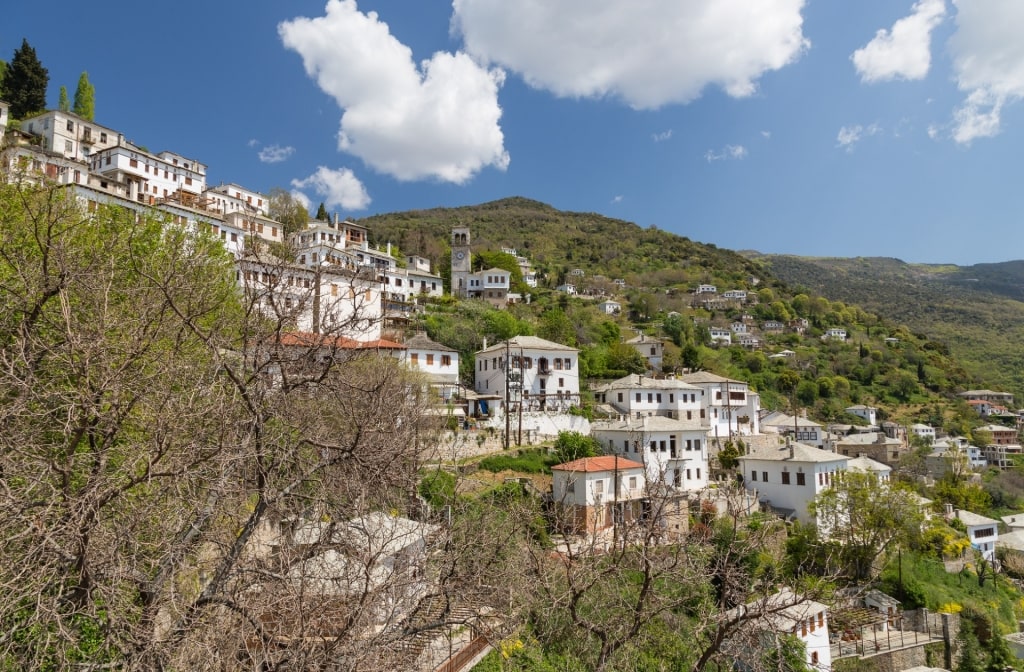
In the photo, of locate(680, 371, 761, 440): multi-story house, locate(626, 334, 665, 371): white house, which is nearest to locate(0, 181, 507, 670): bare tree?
locate(680, 371, 761, 440): multi-story house

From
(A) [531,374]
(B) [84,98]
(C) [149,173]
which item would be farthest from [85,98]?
(A) [531,374]

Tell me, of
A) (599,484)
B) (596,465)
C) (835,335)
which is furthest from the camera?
(835,335)

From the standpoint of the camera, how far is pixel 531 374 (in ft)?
135

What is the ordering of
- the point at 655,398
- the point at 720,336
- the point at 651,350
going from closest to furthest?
the point at 655,398 → the point at 651,350 → the point at 720,336

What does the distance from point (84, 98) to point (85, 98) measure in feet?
0.29

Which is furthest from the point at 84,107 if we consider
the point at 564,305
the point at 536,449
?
the point at 536,449

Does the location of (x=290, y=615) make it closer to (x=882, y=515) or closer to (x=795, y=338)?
(x=882, y=515)

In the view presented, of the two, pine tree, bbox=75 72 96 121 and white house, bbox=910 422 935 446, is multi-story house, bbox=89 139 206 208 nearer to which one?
pine tree, bbox=75 72 96 121

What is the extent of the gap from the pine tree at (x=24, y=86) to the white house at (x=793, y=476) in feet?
220

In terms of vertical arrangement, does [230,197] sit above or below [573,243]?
below

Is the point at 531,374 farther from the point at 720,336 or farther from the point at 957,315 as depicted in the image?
the point at 957,315

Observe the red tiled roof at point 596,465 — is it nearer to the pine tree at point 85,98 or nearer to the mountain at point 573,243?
the mountain at point 573,243

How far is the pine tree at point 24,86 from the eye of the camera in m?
55.0

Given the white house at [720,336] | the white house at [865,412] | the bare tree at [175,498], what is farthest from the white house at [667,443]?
the white house at [720,336]
